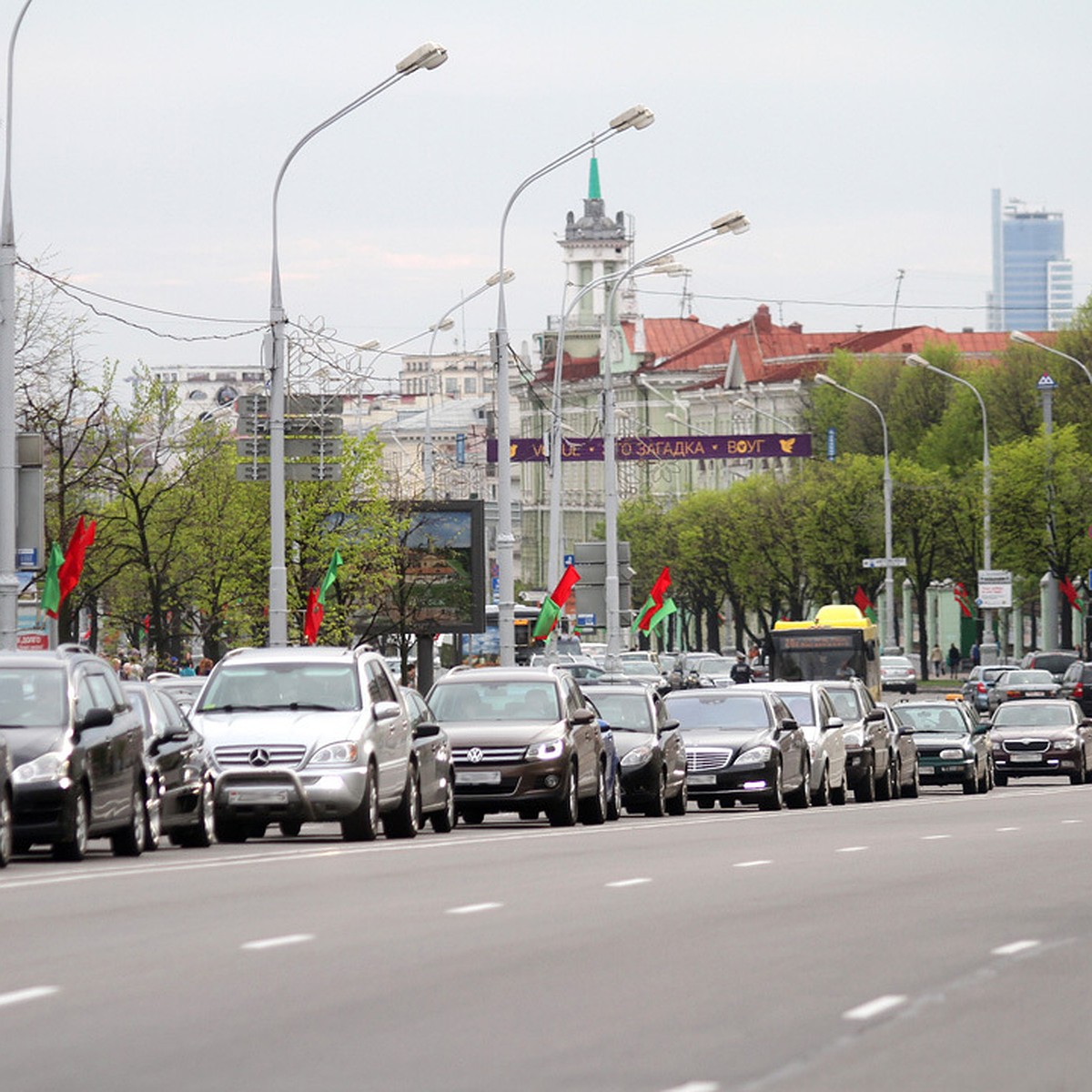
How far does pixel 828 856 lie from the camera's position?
21.3m

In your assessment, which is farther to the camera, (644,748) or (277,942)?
(644,748)

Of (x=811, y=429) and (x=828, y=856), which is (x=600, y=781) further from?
(x=811, y=429)

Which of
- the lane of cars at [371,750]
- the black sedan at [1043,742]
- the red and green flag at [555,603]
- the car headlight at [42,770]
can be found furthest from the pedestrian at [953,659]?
the car headlight at [42,770]

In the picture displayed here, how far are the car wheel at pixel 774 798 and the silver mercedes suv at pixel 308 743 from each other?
28.8 ft

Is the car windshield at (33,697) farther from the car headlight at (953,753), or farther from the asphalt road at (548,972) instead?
the car headlight at (953,753)

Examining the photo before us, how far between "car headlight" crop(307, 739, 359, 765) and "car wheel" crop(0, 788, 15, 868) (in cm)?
412

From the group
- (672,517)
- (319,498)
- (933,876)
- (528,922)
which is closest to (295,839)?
(933,876)

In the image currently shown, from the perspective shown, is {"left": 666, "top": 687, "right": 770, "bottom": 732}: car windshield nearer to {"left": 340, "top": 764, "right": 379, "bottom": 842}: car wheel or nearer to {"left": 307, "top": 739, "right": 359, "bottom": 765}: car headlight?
{"left": 340, "top": 764, "right": 379, "bottom": 842}: car wheel

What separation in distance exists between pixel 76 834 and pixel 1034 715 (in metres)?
29.5

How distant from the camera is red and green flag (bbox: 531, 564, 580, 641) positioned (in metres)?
52.3

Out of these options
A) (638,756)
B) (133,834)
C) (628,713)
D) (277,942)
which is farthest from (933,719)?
(277,942)

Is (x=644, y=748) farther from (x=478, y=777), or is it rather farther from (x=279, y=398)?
(x=279, y=398)

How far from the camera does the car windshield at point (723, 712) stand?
34.4 metres

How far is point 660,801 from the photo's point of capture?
31.3 meters
